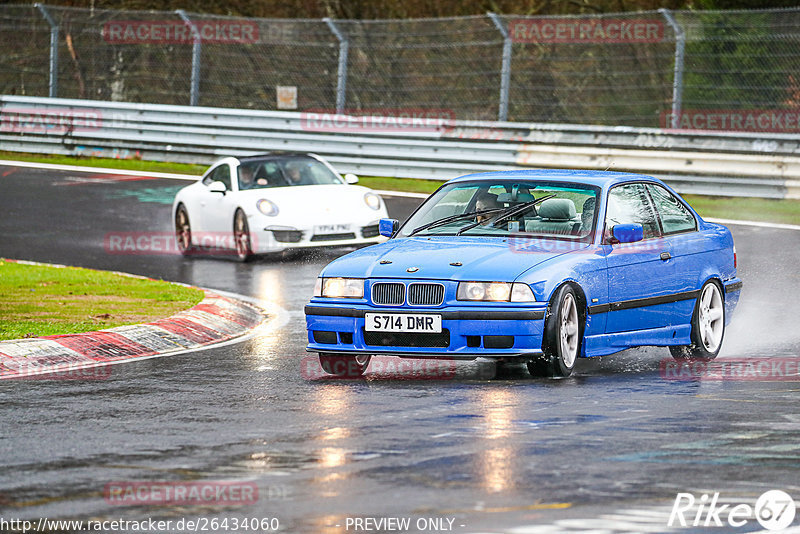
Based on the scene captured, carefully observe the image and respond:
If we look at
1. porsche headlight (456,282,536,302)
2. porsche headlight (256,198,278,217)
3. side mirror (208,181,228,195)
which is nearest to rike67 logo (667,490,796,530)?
porsche headlight (456,282,536,302)

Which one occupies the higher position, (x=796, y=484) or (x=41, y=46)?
(x=41, y=46)

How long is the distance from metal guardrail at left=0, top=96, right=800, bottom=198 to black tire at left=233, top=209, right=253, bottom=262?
17.6 feet

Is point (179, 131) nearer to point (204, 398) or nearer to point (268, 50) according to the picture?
point (268, 50)

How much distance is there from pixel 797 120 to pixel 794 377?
15310 mm

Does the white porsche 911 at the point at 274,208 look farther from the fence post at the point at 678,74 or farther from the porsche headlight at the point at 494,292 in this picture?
the porsche headlight at the point at 494,292

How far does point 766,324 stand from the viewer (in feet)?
41.0

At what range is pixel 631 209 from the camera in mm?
10945

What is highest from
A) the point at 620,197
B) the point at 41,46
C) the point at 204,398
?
the point at 41,46

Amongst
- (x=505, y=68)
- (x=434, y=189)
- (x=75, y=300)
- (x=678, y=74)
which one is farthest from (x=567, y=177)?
(x=434, y=189)

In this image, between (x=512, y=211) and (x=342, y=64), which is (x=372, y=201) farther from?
(x=342, y=64)

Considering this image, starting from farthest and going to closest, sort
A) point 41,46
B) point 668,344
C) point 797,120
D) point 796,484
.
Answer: point 41,46 < point 797,120 < point 668,344 < point 796,484

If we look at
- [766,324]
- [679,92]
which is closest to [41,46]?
[679,92]

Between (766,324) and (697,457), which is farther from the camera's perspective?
(766,324)

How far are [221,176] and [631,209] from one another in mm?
9069
